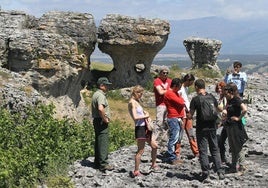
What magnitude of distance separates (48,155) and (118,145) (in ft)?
16.1

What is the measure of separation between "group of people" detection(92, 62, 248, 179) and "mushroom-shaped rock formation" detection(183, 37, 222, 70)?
34.2 m

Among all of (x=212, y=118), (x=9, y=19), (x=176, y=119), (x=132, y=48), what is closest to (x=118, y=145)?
(x=176, y=119)

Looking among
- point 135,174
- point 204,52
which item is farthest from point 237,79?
point 204,52

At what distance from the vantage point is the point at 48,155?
486 inches

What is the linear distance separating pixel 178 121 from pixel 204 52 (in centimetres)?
3551

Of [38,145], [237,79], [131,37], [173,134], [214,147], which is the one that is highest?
[131,37]

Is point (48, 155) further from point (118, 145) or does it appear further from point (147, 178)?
point (118, 145)

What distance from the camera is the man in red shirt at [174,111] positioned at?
1223cm

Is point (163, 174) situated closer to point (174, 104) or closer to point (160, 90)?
point (174, 104)

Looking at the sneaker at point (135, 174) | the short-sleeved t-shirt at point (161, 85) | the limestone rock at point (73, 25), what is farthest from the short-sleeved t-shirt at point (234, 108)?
the limestone rock at point (73, 25)

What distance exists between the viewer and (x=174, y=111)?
40.9ft

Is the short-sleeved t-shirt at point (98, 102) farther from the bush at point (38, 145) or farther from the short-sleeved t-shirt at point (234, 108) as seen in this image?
the short-sleeved t-shirt at point (234, 108)

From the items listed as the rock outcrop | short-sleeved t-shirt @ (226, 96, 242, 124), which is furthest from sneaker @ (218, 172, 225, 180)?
the rock outcrop

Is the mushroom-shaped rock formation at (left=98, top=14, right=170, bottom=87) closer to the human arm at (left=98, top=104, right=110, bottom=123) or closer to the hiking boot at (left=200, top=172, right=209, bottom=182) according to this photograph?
the human arm at (left=98, top=104, right=110, bottom=123)
